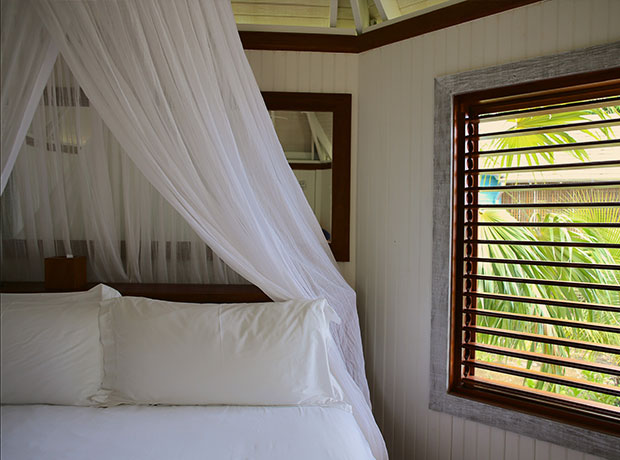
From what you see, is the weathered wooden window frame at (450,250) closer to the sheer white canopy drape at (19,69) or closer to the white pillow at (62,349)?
the white pillow at (62,349)

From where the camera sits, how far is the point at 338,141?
2699mm

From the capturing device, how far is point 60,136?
2119mm

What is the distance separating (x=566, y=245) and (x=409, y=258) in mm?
737

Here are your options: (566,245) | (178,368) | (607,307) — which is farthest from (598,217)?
(178,368)

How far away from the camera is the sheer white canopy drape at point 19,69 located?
4.16ft

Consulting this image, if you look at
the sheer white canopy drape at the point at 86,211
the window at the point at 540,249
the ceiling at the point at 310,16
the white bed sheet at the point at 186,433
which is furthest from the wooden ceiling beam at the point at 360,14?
the white bed sheet at the point at 186,433

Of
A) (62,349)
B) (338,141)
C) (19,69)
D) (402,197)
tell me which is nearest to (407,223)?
(402,197)

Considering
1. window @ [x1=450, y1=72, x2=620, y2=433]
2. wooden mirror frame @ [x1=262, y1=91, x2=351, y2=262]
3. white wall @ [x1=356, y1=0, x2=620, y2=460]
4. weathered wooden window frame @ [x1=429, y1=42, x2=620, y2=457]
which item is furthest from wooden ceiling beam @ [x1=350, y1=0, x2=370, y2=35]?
window @ [x1=450, y1=72, x2=620, y2=433]

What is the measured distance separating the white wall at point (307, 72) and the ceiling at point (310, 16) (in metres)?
0.13

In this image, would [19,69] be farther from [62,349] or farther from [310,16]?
[310,16]

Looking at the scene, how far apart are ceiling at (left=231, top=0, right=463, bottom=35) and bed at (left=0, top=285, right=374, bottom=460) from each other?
1.52 meters

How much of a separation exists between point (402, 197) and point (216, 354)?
48.7 inches

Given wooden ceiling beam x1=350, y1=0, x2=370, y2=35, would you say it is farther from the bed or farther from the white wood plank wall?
the bed

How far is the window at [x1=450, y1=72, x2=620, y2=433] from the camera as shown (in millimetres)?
2000
